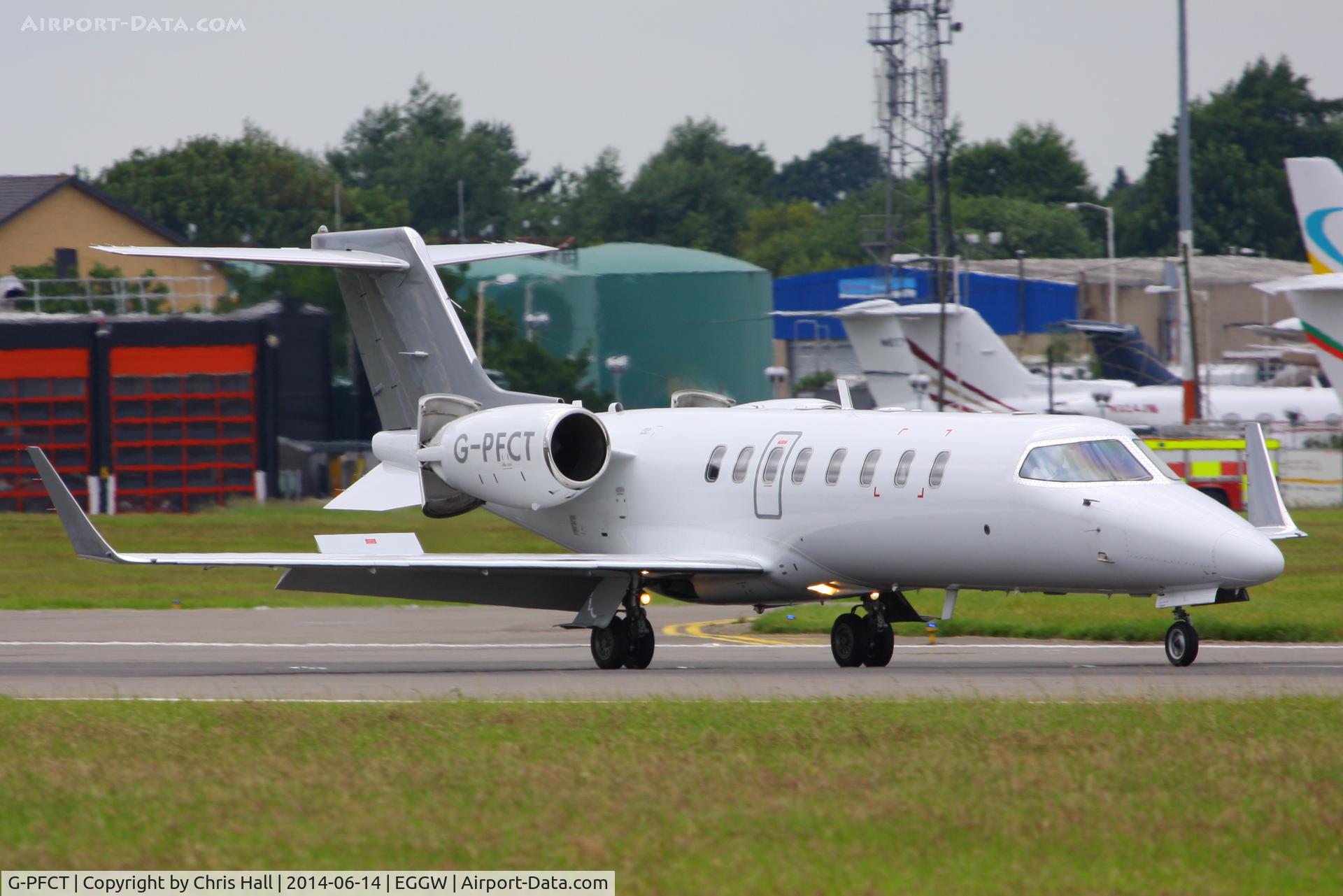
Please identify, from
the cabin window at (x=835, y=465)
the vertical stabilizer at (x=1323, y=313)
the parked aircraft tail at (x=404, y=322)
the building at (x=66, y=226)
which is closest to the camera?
the cabin window at (x=835, y=465)

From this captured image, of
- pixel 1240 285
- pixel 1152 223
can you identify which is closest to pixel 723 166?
pixel 1152 223

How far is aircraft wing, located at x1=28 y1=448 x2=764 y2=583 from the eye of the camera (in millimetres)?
16359

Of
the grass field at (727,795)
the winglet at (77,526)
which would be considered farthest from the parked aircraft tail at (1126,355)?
the grass field at (727,795)

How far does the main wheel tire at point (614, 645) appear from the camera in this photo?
701 inches

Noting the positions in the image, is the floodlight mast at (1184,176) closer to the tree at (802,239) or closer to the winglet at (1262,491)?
the winglet at (1262,491)

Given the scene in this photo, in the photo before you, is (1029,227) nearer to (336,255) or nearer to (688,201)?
(688,201)

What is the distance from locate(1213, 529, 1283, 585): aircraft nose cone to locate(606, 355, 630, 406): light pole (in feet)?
110

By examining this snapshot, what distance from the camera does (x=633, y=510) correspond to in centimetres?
1920

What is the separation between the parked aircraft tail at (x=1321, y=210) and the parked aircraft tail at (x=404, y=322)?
43.5 ft

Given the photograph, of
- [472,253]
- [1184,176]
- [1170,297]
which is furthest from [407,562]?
[1170,297]

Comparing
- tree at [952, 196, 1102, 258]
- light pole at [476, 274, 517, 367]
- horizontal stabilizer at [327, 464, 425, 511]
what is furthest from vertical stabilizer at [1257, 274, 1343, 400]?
tree at [952, 196, 1102, 258]

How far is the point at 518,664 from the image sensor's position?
61.5 ft

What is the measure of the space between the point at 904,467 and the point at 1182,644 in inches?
117

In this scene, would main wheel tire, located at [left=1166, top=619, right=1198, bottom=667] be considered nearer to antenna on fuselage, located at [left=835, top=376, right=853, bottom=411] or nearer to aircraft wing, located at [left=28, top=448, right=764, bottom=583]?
aircraft wing, located at [left=28, top=448, right=764, bottom=583]
